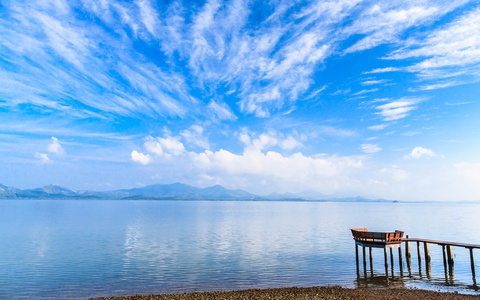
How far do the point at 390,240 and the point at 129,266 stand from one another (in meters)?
26.1

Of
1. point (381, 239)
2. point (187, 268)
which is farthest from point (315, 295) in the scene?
point (187, 268)

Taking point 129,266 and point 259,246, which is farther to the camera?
point 259,246

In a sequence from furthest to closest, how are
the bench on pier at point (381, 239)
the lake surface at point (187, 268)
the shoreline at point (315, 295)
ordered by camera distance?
the bench on pier at point (381, 239) < the lake surface at point (187, 268) < the shoreline at point (315, 295)

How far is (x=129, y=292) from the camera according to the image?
23.4m

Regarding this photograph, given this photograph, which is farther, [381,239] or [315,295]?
[381,239]

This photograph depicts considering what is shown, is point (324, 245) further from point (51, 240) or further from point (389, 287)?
point (51, 240)

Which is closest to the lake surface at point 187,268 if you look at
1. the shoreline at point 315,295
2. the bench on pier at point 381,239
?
the bench on pier at point 381,239

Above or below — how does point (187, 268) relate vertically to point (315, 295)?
below

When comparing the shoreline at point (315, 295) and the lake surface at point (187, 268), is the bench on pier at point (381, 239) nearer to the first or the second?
the lake surface at point (187, 268)

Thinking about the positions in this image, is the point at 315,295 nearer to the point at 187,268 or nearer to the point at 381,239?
the point at 381,239

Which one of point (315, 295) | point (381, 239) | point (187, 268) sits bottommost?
point (187, 268)

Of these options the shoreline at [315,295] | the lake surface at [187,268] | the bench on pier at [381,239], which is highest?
the bench on pier at [381,239]

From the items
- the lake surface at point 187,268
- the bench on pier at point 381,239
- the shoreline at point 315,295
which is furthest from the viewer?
the bench on pier at point 381,239

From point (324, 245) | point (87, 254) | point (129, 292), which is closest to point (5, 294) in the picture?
point (129, 292)
